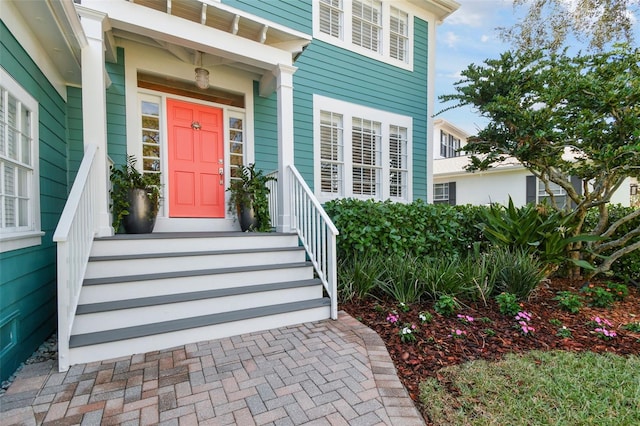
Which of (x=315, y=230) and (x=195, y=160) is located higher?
(x=195, y=160)

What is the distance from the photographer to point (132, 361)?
2.25 metres

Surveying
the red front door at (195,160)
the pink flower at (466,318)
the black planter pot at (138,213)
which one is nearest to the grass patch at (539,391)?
the pink flower at (466,318)

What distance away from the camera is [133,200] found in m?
Answer: 3.57

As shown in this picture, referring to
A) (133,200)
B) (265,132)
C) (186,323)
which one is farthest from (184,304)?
(265,132)

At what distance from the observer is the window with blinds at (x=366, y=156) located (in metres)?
5.84

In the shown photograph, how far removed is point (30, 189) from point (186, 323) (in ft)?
5.98

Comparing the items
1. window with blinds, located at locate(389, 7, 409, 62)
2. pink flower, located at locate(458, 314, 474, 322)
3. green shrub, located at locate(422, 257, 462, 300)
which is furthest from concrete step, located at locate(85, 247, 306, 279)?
window with blinds, located at locate(389, 7, 409, 62)

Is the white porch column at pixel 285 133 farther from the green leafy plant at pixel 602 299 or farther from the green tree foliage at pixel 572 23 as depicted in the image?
the green tree foliage at pixel 572 23

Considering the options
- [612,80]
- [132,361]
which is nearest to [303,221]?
[132,361]

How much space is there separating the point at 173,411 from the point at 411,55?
7.02 metres

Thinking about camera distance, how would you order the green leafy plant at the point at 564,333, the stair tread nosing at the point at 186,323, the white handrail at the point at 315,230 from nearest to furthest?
the stair tread nosing at the point at 186,323, the green leafy plant at the point at 564,333, the white handrail at the point at 315,230

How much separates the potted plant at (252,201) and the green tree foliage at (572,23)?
7.23 m

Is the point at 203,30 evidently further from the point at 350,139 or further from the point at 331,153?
the point at 350,139

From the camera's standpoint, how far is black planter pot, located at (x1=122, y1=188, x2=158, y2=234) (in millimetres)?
3562
